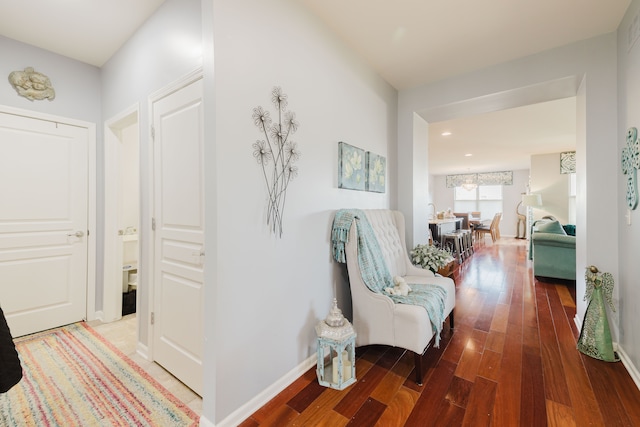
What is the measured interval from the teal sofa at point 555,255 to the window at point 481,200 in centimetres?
661

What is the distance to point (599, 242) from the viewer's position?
221 cm

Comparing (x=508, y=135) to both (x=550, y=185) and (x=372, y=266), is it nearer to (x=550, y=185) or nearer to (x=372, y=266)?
(x=550, y=185)

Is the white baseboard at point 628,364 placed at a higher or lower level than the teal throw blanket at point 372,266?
lower

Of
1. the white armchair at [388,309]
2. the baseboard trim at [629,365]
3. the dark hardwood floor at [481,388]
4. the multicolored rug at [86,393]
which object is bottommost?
the multicolored rug at [86,393]

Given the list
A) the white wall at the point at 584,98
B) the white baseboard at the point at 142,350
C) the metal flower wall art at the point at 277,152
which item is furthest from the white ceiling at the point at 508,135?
the white baseboard at the point at 142,350

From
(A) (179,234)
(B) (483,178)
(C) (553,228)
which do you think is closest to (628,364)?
(C) (553,228)

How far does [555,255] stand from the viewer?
13.1ft

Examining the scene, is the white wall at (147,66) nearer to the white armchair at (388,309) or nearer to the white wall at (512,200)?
the white armchair at (388,309)

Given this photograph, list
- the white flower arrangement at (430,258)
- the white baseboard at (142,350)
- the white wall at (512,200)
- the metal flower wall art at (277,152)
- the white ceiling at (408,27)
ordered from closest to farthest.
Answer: the metal flower wall art at (277,152)
the white ceiling at (408,27)
the white baseboard at (142,350)
the white flower arrangement at (430,258)
the white wall at (512,200)

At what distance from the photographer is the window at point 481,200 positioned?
1016 centimetres

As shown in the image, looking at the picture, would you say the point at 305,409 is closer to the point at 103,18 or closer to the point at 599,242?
the point at 599,242

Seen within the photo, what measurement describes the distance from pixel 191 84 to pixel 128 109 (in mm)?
1055

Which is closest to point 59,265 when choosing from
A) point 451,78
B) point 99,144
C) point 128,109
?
point 99,144

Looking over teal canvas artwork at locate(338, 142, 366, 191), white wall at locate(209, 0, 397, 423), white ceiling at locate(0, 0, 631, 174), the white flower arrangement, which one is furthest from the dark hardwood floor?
white ceiling at locate(0, 0, 631, 174)
